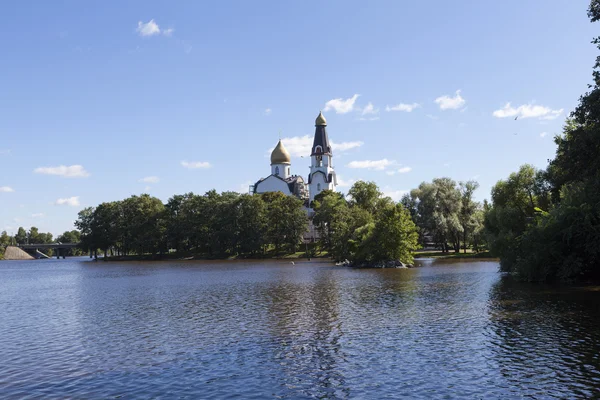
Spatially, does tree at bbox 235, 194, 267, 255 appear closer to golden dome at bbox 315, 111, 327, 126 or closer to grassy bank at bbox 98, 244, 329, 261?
grassy bank at bbox 98, 244, 329, 261

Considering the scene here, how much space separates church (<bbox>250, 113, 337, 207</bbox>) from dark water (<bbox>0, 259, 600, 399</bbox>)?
13792 centimetres

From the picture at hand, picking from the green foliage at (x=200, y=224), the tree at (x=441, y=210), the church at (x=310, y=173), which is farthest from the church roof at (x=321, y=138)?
the tree at (x=441, y=210)

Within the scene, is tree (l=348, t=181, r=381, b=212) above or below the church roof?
below

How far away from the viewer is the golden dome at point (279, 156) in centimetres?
19425

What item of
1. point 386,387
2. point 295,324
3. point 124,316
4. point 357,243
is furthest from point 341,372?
point 357,243

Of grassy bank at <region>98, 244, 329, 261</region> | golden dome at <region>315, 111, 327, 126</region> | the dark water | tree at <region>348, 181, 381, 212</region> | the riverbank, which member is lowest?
the dark water

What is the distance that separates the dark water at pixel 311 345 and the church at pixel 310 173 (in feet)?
452

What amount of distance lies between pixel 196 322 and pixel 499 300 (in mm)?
23575

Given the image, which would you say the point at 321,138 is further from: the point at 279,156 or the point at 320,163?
the point at 279,156

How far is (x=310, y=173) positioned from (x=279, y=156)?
51.6 ft

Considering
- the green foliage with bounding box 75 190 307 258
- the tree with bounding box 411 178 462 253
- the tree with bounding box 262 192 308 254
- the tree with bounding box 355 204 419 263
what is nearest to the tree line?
the tree with bounding box 355 204 419 263

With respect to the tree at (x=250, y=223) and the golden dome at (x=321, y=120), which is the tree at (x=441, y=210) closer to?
the tree at (x=250, y=223)

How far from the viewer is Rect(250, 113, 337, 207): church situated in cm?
18475

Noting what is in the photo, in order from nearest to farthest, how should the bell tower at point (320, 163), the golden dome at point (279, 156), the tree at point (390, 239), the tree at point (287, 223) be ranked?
the tree at point (390, 239), the tree at point (287, 223), the bell tower at point (320, 163), the golden dome at point (279, 156)
